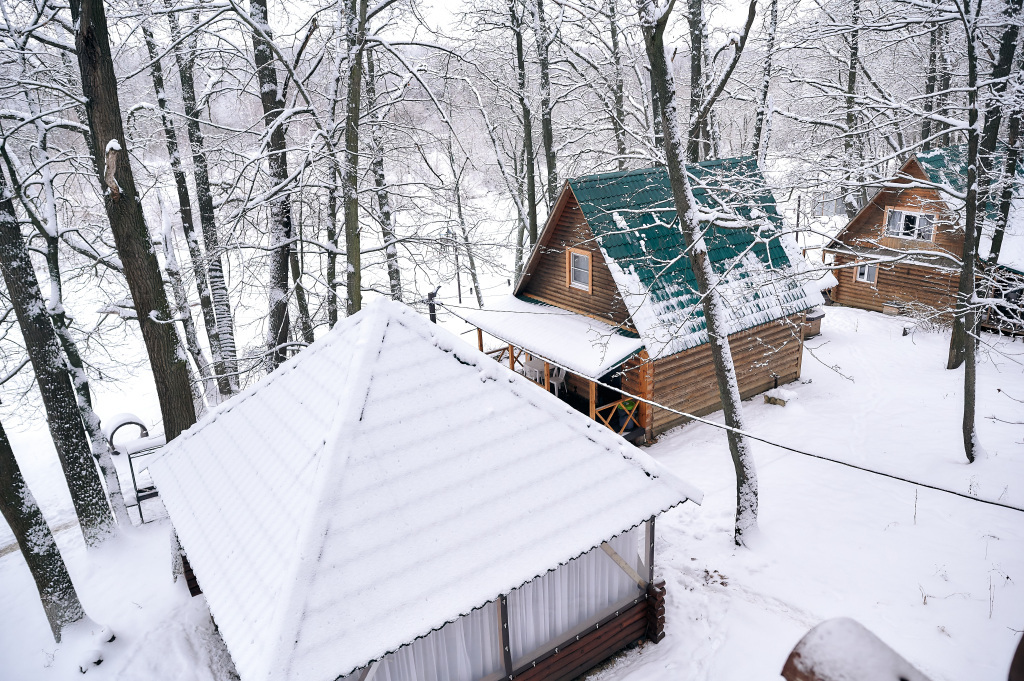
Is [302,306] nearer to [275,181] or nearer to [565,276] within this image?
[275,181]

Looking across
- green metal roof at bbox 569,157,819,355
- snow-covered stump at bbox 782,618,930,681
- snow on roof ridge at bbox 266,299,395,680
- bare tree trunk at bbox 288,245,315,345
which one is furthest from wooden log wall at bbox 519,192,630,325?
snow-covered stump at bbox 782,618,930,681

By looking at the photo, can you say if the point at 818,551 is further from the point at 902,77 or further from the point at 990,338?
the point at 902,77

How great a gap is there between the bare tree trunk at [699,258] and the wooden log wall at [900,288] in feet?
43.6

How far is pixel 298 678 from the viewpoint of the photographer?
14.0ft

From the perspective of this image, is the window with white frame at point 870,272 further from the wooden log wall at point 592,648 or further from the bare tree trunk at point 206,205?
the bare tree trunk at point 206,205

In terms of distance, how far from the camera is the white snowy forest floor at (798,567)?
22.9 ft

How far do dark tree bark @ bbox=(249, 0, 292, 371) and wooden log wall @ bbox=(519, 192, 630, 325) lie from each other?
613 cm

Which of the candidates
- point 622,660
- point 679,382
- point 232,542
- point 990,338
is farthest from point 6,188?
point 990,338

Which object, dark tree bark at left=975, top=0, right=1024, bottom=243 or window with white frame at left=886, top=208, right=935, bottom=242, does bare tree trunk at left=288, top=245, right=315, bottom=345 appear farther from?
window with white frame at left=886, top=208, right=935, bottom=242

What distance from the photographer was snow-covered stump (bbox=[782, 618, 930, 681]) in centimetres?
154

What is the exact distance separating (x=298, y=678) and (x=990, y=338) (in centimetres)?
2128

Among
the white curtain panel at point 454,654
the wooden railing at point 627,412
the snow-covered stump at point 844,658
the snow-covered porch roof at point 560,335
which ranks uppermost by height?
the snow-covered stump at point 844,658

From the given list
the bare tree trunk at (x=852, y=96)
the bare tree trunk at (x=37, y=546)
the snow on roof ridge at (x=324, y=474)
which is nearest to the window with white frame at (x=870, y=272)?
the bare tree trunk at (x=852, y=96)

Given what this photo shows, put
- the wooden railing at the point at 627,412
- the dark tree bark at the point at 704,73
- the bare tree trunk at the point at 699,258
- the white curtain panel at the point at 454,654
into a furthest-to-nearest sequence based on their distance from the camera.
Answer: the wooden railing at the point at 627,412, the dark tree bark at the point at 704,73, the bare tree trunk at the point at 699,258, the white curtain panel at the point at 454,654
